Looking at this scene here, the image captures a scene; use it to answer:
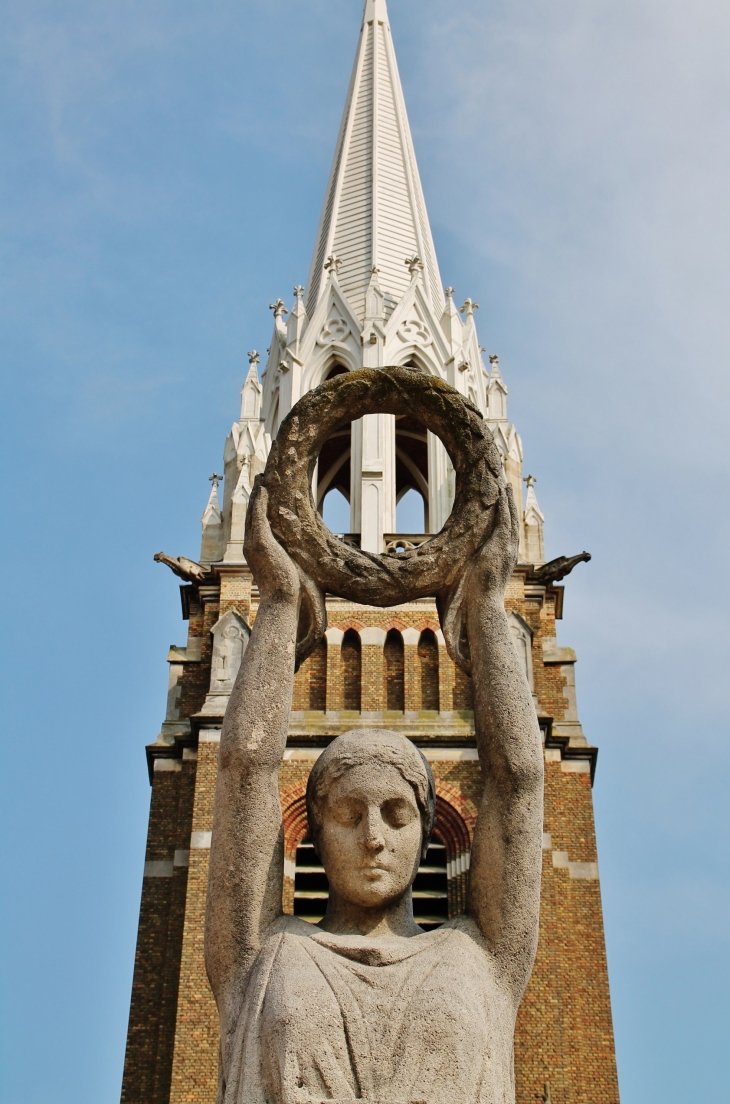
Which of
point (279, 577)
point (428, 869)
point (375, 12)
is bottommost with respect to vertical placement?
point (279, 577)

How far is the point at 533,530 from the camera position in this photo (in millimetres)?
30922

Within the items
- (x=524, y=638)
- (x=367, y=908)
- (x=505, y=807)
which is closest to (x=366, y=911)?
(x=367, y=908)

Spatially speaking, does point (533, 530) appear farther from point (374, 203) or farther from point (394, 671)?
point (374, 203)

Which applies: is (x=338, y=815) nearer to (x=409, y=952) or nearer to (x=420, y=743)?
(x=409, y=952)

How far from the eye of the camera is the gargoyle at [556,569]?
28719 mm

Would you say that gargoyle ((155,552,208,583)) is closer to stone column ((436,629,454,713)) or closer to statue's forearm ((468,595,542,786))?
stone column ((436,629,454,713))

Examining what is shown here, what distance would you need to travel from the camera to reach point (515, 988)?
616 cm

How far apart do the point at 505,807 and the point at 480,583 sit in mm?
1005

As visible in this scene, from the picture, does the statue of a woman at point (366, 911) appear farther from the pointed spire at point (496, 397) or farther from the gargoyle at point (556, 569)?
the pointed spire at point (496, 397)

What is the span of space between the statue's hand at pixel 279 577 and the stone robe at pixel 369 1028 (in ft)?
4.42

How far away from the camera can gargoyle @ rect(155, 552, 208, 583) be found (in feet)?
93.8

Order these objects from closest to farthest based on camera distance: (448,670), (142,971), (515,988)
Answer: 1. (515,988)
2. (142,971)
3. (448,670)

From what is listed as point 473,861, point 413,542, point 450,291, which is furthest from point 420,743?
point 473,861

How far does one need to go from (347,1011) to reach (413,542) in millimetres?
23595
